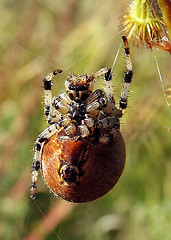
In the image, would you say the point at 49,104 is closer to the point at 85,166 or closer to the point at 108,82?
the point at 108,82

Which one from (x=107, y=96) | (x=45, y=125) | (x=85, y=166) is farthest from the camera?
(x=45, y=125)

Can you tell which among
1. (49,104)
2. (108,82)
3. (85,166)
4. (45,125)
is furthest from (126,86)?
(45,125)

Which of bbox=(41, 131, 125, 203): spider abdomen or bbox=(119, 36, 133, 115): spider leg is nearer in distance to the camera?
bbox=(41, 131, 125, 203): spider abdomen

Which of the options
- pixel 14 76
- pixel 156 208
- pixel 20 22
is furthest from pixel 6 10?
pixel 156 208

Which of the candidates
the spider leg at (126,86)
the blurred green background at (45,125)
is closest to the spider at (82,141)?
the spider leg at (126,86)

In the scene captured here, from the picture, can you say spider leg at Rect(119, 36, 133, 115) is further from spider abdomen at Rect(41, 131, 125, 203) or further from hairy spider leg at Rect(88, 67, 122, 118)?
spider abdomen at Rect(41, 131, 125, 203)

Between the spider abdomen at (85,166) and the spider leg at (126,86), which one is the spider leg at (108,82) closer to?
the spider leg at (126,86)

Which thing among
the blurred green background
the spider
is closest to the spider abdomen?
the spider
